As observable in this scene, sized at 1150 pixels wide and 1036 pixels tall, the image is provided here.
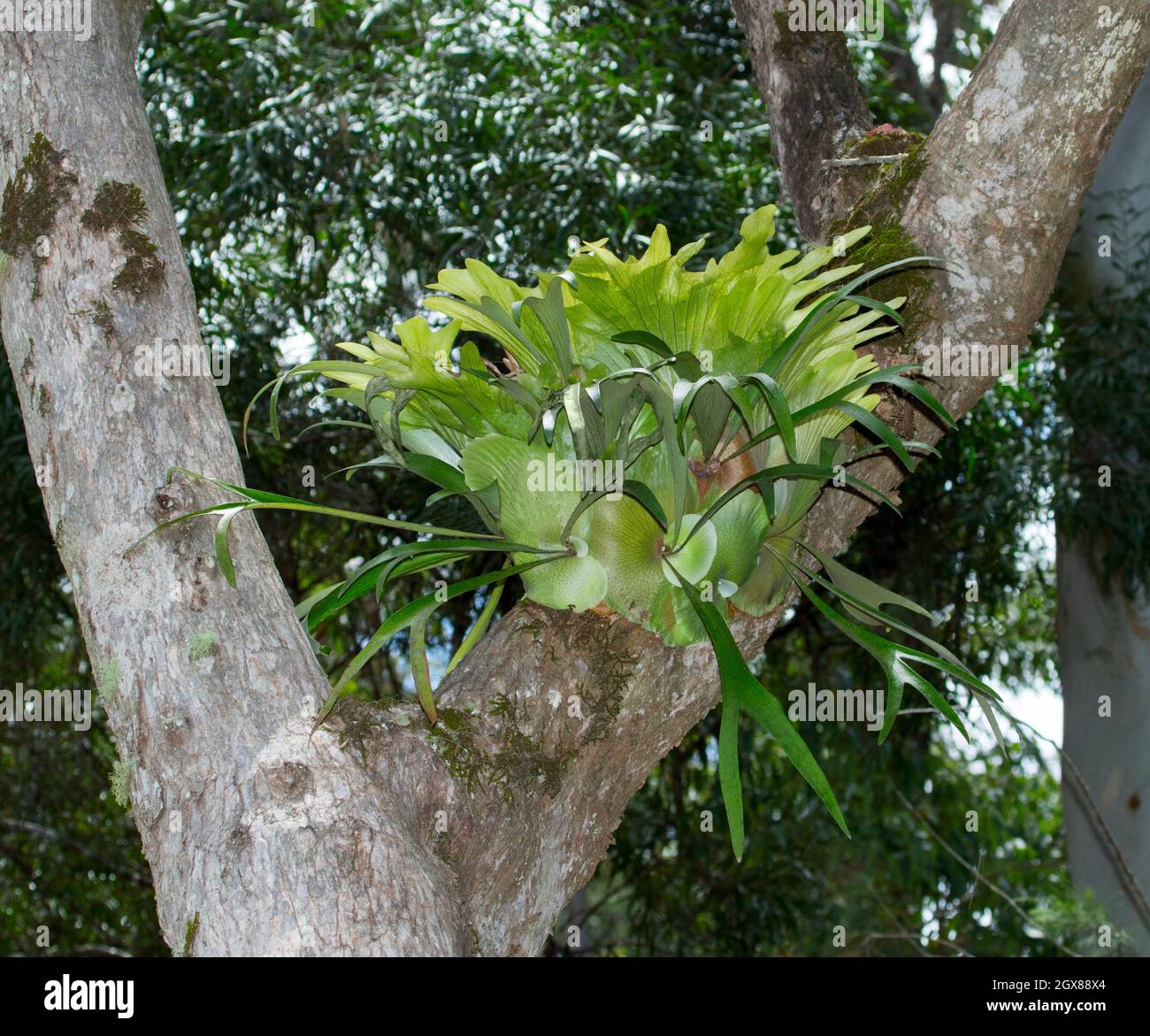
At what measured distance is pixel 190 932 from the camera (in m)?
0.93

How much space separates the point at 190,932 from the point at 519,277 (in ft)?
8.15

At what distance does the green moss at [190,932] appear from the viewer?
3.03 ft

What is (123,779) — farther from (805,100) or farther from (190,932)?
(805,100)

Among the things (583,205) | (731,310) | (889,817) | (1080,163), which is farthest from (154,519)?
(889,817)

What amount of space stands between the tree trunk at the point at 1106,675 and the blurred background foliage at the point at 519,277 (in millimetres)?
208

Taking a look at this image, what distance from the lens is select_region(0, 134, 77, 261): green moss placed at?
121 cm

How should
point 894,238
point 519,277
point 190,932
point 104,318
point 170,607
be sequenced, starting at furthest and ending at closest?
point 519,277 < point 894,238 < point 104,318 < point 170,607 < point 190,932

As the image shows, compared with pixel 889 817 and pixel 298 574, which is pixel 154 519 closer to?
pixel 298 574

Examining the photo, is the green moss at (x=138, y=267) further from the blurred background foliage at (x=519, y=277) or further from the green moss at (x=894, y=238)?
the blurred background foliage at (x=519, y=277)

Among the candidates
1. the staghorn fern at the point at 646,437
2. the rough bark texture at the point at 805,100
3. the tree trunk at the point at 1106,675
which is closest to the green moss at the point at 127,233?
the staghorn fern at the point at 646,437

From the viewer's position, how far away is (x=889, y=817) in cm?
446

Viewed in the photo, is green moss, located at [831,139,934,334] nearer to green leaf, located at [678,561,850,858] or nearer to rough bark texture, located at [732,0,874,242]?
rough bark texture, located at [732,0,874,242]

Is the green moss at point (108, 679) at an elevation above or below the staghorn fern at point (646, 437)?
below

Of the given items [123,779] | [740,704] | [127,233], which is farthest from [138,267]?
[740,704]
